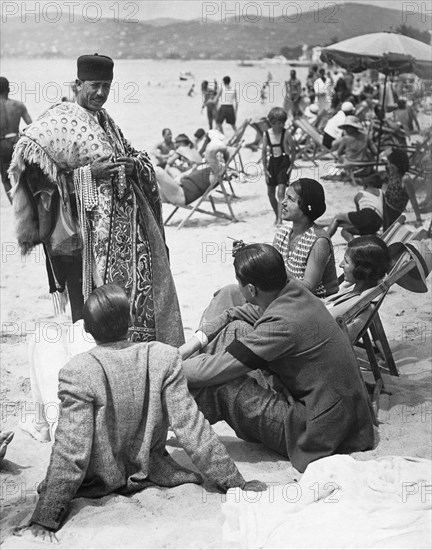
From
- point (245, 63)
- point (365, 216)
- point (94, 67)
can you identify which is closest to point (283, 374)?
point (94, 67)

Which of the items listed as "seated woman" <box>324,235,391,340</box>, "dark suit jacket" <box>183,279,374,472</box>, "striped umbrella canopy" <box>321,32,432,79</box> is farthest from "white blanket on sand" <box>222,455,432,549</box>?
"striped umbrella canopy" <box>321,32,432,79</box>

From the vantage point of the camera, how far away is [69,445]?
305cm

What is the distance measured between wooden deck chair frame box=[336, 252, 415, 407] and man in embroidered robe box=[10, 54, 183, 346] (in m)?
0.88

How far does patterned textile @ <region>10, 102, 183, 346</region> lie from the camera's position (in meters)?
3.91

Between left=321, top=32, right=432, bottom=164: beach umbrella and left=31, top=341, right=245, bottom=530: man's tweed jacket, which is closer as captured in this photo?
left=31, top=341, right=245, bottom=530: man's tweed jacket

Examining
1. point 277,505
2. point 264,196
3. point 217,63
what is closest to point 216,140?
point 264,196

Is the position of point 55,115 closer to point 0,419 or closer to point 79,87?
point 79,87

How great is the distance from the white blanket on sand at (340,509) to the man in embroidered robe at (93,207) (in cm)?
125

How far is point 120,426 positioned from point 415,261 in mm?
1912

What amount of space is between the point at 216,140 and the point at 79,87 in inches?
211

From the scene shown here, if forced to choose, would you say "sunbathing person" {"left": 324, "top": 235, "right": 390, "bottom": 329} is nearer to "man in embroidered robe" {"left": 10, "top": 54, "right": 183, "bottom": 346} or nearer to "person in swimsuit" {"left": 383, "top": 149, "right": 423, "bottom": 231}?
"man in embroidered robe" {"left": 10, "top": 54, "right": 183, "bottom": 346}

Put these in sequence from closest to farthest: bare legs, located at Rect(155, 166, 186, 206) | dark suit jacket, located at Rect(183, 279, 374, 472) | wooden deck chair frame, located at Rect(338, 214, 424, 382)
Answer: dark suit jacket, located at Rect(183, 279, 374, 472) < wooden deck chair frame, located at Rect(338, 214, 424, 382) < bare legs, located at Rect(155, 166, 186, 206)

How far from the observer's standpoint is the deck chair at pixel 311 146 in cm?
1206

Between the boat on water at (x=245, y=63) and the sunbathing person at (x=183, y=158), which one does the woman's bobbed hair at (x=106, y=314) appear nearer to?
the sunbathing person at (x=183, y=158)
